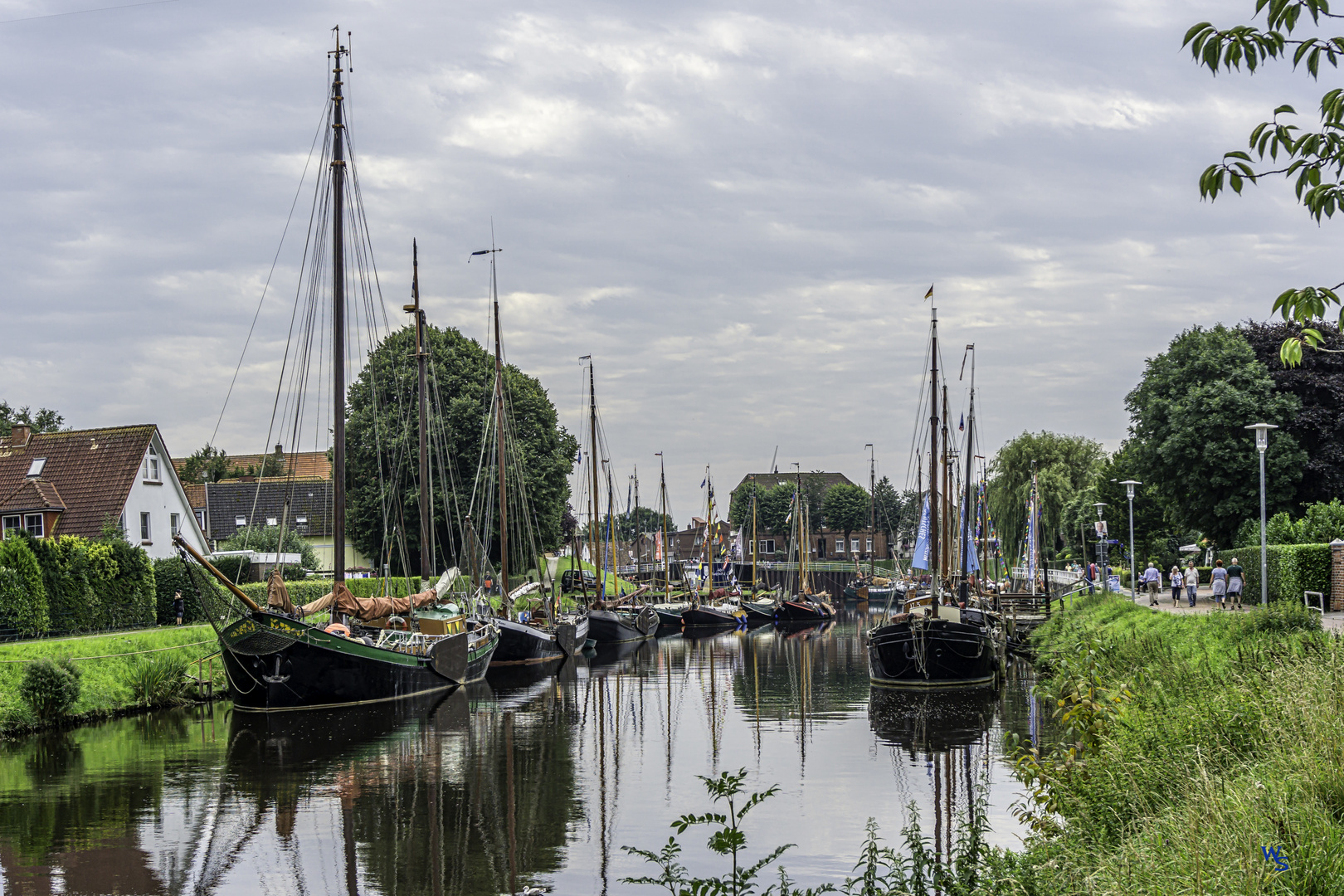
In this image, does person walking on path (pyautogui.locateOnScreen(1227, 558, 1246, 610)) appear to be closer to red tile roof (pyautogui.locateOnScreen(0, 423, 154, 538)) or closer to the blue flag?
the blue flag

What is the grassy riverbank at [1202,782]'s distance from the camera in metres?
7.19

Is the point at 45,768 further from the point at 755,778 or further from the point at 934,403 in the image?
the point at 934,403

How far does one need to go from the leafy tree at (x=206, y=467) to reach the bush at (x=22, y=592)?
62859mm

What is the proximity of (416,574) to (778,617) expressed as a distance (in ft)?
79.0

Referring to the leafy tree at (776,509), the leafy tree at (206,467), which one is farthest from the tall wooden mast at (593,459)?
the leafy tree at (776,509)

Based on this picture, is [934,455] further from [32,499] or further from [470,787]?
[32,499]

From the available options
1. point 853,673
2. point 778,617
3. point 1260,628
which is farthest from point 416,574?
point 1260,628

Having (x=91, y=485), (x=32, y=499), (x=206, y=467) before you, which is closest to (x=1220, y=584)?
(x=91, y=485)

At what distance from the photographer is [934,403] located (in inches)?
1410

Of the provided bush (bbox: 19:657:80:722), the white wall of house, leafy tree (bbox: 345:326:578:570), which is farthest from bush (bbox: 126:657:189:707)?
leafy tree (bbox: 345:326:578:570)

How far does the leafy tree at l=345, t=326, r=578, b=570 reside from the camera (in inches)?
2291

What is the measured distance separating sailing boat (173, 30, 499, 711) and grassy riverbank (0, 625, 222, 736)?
1550 millimetres

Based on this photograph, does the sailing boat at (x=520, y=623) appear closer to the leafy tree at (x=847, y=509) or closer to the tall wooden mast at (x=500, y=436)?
the tall wooden mast at (x=500, y=436)

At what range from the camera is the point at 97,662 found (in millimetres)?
27875
